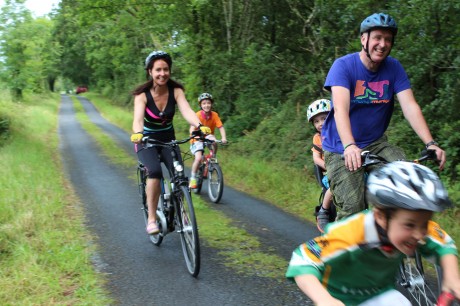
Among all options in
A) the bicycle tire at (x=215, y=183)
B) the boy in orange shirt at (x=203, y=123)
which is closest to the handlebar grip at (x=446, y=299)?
the bicycle tire at (x=215, y=183)

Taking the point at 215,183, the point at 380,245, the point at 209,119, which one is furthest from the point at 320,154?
the point at 209,119

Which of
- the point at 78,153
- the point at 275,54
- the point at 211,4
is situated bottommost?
the point at 78,153

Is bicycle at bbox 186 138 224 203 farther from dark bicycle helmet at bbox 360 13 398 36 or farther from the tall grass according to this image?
dark bicycle helmet at bbox 360 13 398 36

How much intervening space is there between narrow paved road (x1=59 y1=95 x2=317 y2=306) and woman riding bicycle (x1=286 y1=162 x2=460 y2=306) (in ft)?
7.05

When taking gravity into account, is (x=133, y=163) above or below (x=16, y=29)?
below

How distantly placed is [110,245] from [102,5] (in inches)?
571

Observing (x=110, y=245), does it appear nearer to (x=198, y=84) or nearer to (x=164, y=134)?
(x=164, y=134)

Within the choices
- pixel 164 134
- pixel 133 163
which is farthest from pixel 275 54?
pixel 164 134

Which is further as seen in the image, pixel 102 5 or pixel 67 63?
pixel 67 63

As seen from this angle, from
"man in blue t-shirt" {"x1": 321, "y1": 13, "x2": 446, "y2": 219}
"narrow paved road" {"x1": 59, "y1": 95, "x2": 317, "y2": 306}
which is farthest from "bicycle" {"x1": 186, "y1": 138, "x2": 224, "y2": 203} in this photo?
"man in blue t-shirt" {"x1": 321, "y1": 13, "x2": 446, "y2": 219}

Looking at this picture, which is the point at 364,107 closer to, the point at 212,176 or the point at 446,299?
the point at 446,299

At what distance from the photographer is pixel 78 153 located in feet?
51.0

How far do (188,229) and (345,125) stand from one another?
2.30 meters

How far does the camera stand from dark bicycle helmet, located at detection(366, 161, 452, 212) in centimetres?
184
